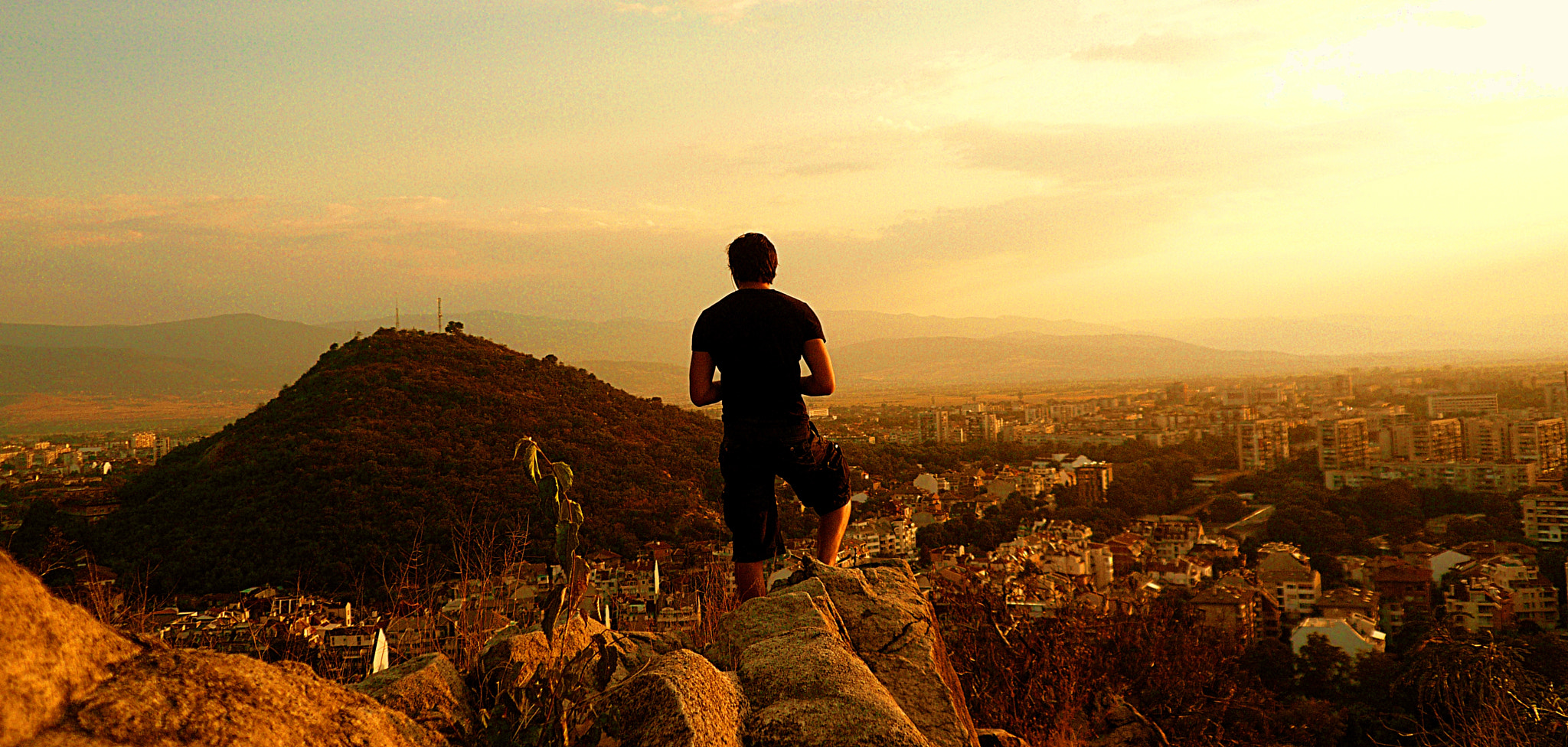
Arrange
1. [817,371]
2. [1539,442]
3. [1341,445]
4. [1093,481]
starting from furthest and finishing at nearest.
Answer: [1341,445], [1539,442], [1093,481], [817,371]

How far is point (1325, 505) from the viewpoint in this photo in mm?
27719

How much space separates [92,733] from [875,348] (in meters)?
118

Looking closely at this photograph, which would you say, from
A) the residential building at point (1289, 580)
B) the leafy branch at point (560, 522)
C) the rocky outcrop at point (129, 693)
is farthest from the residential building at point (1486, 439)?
the rocky outcrop at point (129, 693)

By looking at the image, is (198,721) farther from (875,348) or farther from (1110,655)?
(875,348)

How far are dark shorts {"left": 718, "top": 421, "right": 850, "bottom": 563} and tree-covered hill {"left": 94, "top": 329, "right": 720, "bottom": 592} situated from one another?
243 cm

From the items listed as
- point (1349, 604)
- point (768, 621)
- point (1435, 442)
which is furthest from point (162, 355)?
point (1435, 442)

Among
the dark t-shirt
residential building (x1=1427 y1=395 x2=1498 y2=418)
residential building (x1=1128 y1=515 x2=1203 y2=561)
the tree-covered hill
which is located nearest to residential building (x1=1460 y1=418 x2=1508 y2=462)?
residential building (x1=1427 y1=395 x2=1498 y2=418)

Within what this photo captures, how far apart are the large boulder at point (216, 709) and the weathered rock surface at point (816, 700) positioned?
845mm

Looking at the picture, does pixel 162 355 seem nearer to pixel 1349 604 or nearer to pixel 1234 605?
pixel 1234 605

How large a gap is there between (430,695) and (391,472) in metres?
16.6

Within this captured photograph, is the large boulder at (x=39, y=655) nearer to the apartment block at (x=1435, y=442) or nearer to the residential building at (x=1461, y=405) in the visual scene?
the apartment block at (x=1435, y=442)

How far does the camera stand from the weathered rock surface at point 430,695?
2.22m

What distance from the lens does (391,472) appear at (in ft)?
57.6

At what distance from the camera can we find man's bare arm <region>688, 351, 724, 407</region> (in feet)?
12.6
